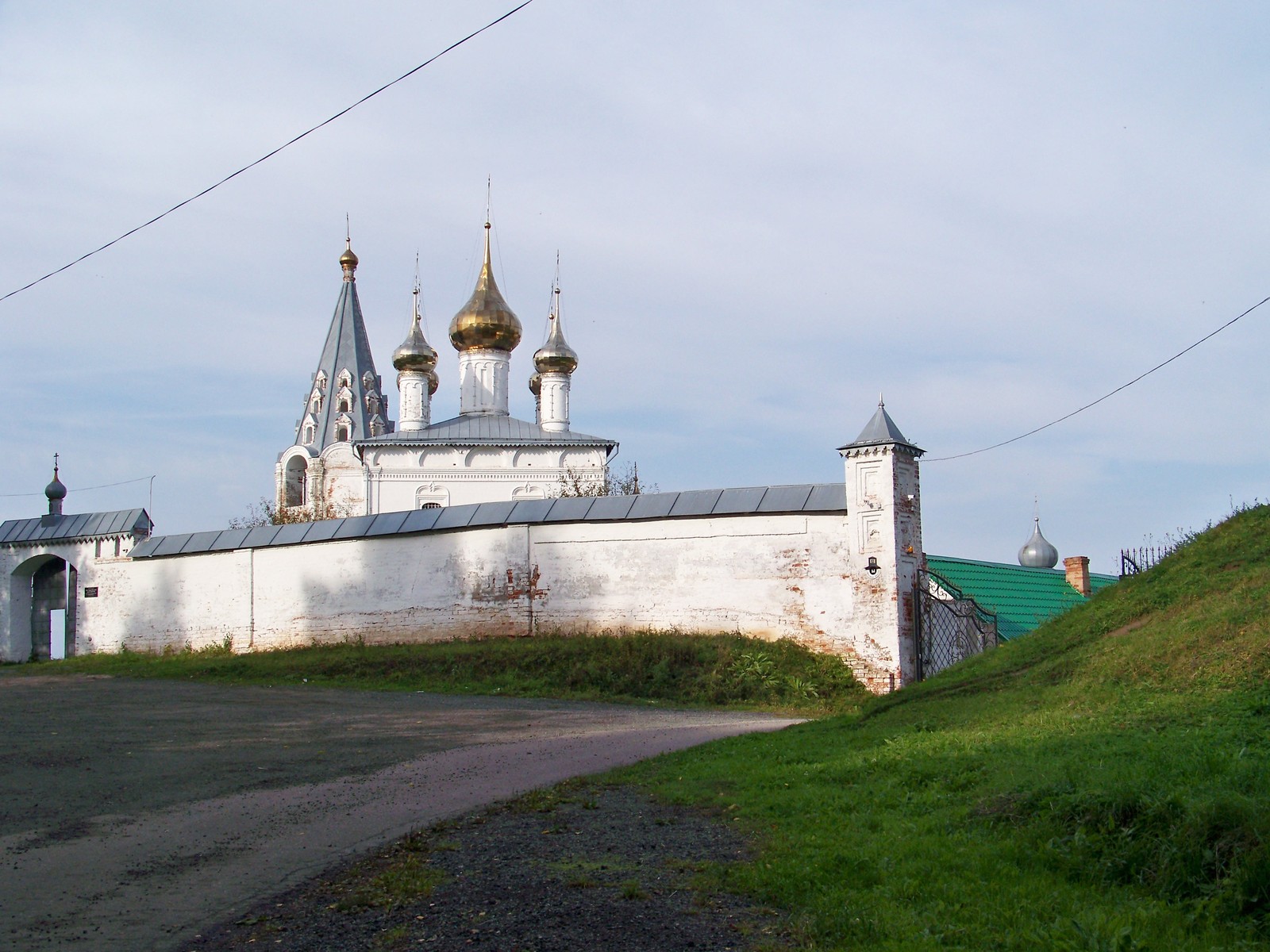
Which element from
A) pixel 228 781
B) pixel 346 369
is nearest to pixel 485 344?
pixel 346 369

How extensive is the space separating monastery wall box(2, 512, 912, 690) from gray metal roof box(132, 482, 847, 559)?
0.44 ft

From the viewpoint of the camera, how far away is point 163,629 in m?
21.8

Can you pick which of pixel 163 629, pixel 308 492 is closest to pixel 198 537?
pixel 163 629

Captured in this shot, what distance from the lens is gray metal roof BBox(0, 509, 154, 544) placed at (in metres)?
23.6

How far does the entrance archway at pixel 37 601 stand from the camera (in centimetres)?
2500

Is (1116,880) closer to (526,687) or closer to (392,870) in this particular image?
(392,870)

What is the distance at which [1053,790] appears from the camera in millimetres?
5688

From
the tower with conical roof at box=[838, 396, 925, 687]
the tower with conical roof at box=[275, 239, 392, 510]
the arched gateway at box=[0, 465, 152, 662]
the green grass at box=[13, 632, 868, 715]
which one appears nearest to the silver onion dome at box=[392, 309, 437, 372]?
the tower with conical roof at box=[275, 239, 392, 510]

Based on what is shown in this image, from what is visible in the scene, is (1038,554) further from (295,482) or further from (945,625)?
(295,482)

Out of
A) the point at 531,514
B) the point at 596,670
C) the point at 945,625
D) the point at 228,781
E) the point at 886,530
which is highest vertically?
the point at 531,514

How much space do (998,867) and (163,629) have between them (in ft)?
64.8

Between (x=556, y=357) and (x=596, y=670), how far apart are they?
2546cm

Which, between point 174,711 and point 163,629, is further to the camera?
point 163,629

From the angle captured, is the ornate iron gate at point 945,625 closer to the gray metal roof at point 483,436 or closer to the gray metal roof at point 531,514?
the gray metal roof at point 531,514
